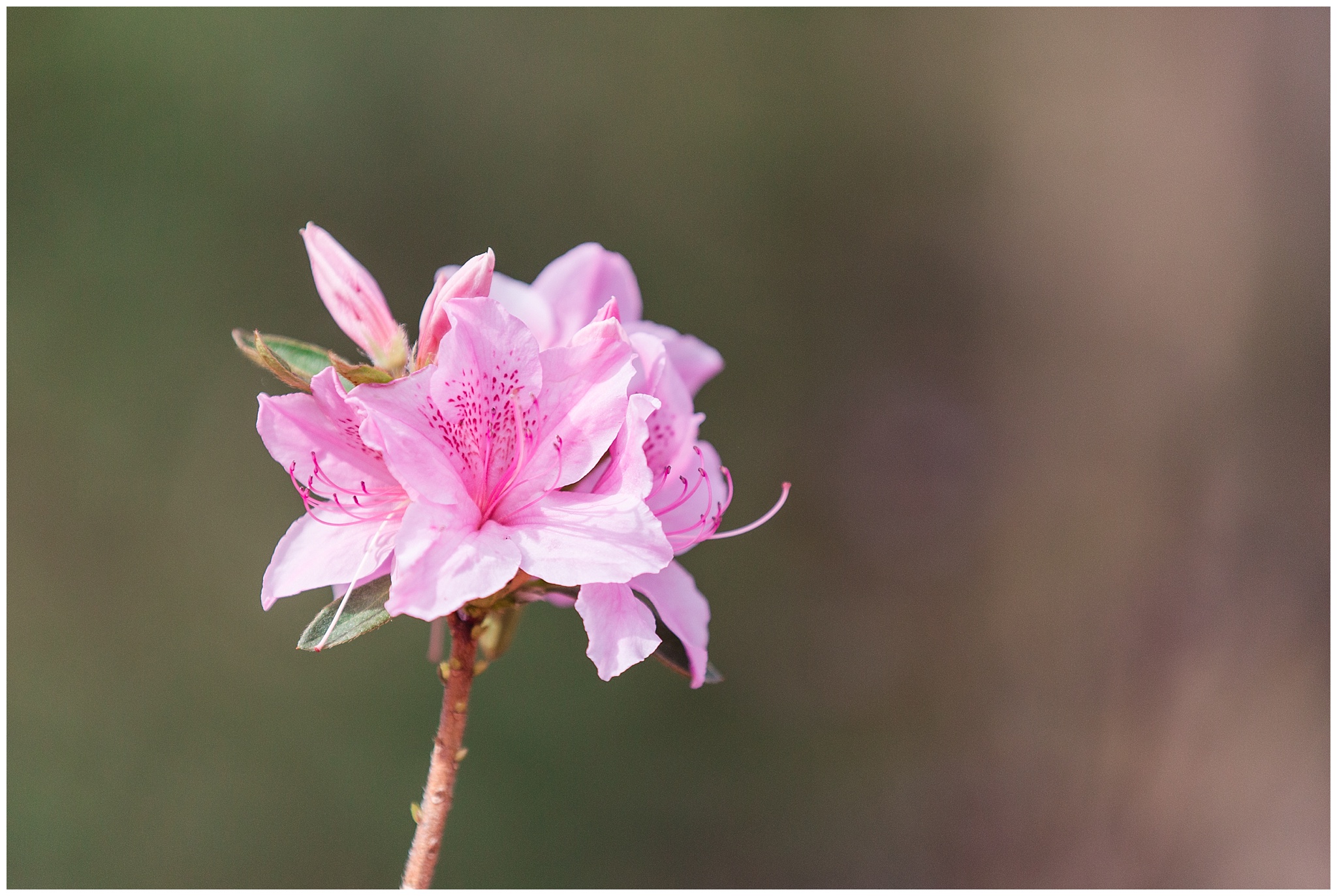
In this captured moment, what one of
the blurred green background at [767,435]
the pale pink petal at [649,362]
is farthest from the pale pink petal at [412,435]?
the blurred green background at [767,435]

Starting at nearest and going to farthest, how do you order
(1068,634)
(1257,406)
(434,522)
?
1. (434,522)
2. (1257,406)
3. (1068,634)

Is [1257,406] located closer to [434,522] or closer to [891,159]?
[891,159]

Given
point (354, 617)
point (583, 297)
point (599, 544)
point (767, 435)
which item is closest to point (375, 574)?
point (354, 617)

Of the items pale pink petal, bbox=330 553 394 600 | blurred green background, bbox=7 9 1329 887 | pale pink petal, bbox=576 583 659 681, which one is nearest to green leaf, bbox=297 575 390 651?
pale pink petal, bbox=330 553 394 600

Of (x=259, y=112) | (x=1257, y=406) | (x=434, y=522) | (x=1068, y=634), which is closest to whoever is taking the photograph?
(x=434, y=522)

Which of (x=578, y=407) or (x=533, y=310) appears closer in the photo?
(x=578, y=407)

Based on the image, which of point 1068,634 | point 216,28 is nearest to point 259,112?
point 216,28

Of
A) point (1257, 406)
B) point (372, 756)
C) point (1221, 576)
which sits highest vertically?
point (1257, 406)

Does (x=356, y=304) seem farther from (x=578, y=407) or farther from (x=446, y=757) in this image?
(x=446, y=757)
